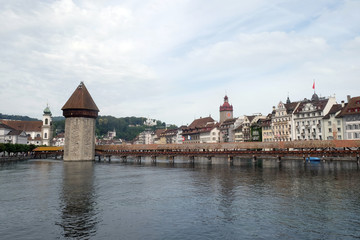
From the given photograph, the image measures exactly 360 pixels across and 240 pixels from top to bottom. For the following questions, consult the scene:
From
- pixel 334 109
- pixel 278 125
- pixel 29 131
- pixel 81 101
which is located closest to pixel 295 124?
pixel 278 125

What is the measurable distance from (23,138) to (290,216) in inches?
4602

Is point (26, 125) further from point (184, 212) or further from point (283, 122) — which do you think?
point (184, 212)

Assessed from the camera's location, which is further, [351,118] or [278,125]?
[278,125]

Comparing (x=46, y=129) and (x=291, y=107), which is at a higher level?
(x=291, y=107)

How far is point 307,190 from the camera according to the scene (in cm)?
2458

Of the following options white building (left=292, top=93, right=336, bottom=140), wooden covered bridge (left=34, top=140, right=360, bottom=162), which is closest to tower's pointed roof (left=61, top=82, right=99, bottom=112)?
wooden covered bridge (left=34, top=140, right=360, bottom=162)

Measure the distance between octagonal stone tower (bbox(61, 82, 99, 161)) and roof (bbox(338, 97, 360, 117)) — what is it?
182 ft

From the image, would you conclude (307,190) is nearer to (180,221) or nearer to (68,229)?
(180,221)

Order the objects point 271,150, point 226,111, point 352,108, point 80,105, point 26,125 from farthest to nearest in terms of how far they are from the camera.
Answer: point 26,125, point 226,111, point 80,105, point 352,108, point 271,150

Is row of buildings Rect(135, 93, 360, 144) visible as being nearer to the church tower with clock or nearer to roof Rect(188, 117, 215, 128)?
roof Rect(188, 117, 215, 128)

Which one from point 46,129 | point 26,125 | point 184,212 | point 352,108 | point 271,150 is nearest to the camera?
point 184,212

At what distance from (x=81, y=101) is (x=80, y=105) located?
102 cm

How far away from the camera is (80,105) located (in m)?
72.1

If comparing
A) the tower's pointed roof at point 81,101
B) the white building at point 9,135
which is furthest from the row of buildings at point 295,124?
the white building at point 9,135
